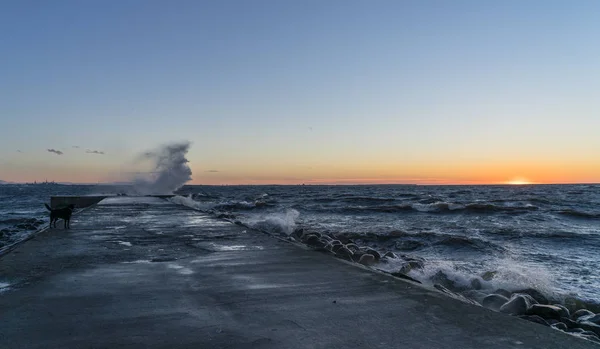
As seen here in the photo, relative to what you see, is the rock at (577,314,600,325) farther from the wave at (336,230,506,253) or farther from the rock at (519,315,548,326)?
the wave at (336,230,506,253)

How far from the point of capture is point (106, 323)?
163 inches

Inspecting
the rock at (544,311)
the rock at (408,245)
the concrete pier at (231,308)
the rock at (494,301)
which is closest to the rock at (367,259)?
the concrete pier at (231,308)

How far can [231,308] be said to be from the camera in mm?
4652

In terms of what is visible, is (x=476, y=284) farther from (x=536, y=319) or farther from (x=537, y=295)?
(x=536, y=319)

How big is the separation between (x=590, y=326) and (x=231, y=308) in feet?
14.9

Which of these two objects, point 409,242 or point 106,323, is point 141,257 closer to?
point 106,323

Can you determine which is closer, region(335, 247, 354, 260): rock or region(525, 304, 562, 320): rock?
region(525, 304, 562, 320): rock

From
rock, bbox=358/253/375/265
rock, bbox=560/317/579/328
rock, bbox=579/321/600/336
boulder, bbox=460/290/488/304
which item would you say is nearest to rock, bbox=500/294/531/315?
rock, bbox=560/317/579/328

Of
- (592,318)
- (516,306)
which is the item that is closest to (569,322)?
(592,318)

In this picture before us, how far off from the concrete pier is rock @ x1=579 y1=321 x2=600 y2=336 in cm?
184

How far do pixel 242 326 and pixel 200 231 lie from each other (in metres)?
8.95

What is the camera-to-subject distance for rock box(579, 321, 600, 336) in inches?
217

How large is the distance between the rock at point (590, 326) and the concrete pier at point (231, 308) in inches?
72.5

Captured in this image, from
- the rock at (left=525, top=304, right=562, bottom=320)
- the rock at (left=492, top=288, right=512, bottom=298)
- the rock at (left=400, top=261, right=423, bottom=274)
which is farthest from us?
the rock at (left=400, top=261, right=423, bottom=274)
